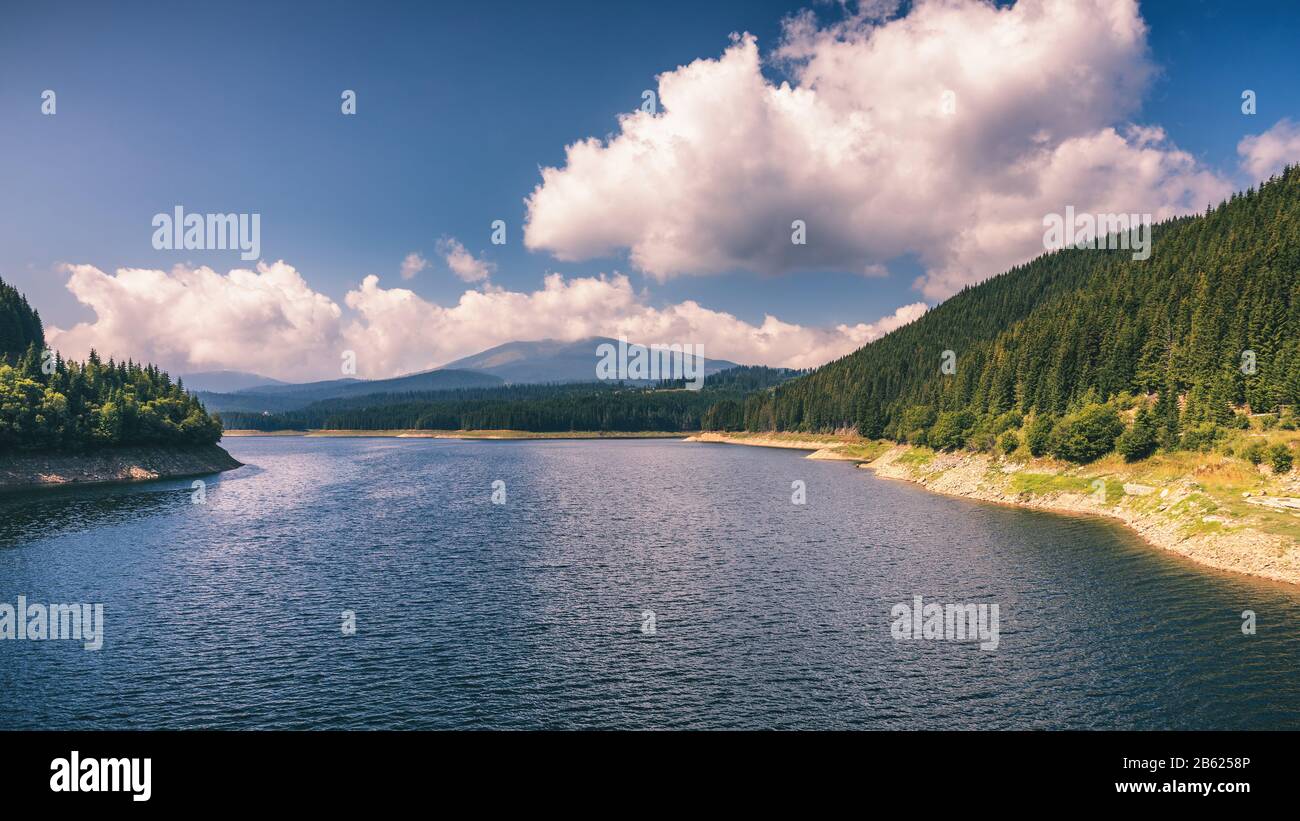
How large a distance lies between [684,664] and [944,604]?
67.1ft

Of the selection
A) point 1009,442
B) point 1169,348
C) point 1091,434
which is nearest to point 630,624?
point 1091,434

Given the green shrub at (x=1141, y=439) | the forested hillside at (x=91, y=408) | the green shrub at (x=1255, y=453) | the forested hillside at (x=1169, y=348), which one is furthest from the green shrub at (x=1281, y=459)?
the forested hillside at (x=91, y=408)

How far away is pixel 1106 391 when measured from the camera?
339ft

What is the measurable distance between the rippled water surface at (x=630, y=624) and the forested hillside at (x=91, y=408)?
4445cm

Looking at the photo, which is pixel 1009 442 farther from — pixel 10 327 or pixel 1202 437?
pixel 10 327

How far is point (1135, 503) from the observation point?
7194 centimetres

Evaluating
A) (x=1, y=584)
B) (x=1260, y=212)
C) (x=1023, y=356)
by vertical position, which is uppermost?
(x=1260, y=212)

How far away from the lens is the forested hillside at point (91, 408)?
112 metres

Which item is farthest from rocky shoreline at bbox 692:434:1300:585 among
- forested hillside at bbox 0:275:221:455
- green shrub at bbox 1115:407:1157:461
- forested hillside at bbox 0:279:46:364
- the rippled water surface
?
forested hillside at bbox 0:279:46:364

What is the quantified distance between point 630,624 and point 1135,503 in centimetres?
6467

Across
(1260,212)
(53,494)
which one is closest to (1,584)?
(53,494)
